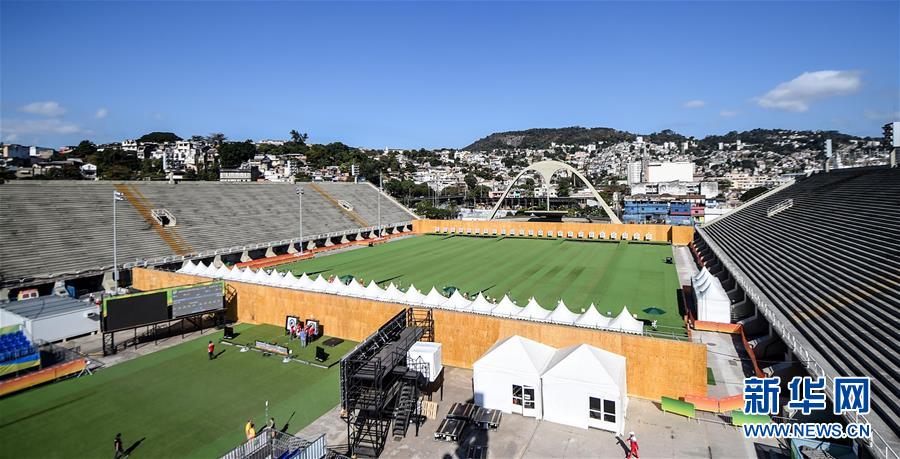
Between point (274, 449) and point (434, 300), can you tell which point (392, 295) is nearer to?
point (434, 300)

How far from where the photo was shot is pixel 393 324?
15.4 meters

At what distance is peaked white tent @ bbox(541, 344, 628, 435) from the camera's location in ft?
39.4

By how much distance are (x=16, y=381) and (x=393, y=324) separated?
12376 millimetres

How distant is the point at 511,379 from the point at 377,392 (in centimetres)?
394

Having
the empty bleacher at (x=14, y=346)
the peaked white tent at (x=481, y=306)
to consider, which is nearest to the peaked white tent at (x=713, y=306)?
the peaked white tent at (x=481, y=306)

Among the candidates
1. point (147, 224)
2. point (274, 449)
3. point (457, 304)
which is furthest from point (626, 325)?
point (147, 224)

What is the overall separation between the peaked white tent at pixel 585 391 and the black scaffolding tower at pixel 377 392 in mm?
3864

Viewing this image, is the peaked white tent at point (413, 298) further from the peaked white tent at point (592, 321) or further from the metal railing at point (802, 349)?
the metal railing at point (802, 349)

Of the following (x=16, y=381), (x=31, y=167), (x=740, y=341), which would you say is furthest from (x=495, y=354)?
(x=31, y=167)

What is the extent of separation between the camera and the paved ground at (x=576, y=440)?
1099 cm

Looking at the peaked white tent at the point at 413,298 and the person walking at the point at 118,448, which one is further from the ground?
the peaked white tent at the point at 413,298

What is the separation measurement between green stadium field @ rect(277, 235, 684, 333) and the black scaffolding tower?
12507 millimetres

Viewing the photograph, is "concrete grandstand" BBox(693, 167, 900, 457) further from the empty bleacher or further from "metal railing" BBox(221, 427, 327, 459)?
the empty bleacher

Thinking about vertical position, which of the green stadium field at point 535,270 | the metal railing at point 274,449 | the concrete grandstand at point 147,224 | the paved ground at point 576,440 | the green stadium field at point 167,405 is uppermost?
the concrete grandstand at point 147,224
